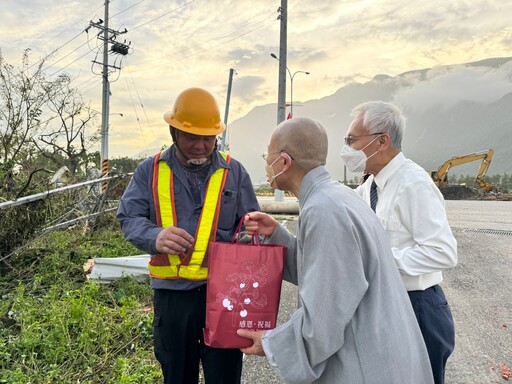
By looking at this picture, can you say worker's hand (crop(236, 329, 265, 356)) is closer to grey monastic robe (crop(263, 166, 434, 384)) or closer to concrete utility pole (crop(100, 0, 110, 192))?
grey monastic robe (crop(263, 166, 434, 384))

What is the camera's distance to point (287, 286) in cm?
533

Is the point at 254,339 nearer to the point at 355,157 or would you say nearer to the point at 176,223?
the point at 176,223

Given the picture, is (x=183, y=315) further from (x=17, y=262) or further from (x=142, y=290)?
(x=17, y=262)

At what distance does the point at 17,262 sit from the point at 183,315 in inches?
180

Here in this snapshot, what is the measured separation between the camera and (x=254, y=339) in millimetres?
1608

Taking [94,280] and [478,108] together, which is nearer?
[94,280]

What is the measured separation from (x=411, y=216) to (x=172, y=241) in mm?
1170

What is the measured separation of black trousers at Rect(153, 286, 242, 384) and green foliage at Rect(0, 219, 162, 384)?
2.54ft

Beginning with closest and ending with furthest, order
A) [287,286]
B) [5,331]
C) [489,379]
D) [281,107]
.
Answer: [489,379], [5,331], [287,286], [281,107]

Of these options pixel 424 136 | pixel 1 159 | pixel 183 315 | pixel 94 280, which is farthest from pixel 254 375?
pixel 424 136

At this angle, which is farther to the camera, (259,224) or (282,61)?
(282,61)

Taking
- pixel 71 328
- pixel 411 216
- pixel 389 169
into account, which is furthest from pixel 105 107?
pixel 411 216

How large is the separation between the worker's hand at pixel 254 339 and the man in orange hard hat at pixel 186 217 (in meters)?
0.49

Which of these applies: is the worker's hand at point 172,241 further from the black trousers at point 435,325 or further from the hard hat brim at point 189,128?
the black trousers at point 435,325
